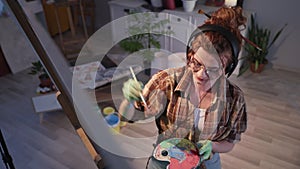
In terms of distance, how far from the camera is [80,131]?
0.34 meters

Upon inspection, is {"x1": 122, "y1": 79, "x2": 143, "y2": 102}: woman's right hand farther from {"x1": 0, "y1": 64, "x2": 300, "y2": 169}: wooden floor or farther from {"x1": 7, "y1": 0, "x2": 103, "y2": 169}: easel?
{"x1": 0, "y1": 64, "x2": 300, "y2": 169}: wooden floor

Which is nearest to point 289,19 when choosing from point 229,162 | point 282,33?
point 282,33

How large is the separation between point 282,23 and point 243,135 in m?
1.34

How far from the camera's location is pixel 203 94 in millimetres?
A: 662

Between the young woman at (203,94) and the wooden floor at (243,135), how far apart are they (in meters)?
1.16

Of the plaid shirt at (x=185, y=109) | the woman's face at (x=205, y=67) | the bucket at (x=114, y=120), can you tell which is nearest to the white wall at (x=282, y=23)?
the bucket at (x=114, y=120)

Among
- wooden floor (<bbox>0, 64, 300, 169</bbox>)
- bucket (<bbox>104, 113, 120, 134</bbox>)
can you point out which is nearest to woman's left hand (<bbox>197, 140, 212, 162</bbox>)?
wooden floor (<bbox>0, 64, 300, 169</bbox>)

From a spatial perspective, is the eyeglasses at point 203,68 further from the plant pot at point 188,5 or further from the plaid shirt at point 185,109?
the plant pot at point 188,5

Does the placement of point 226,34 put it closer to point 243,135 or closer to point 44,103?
point 243,135

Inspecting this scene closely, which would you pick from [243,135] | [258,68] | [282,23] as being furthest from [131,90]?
[282,23]

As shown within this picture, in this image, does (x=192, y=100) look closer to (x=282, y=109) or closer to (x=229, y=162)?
(x=229, y=162)

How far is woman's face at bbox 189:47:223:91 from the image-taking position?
0.57 m

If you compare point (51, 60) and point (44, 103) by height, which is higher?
point (51, 60)

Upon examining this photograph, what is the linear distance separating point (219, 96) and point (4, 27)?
2.80m
